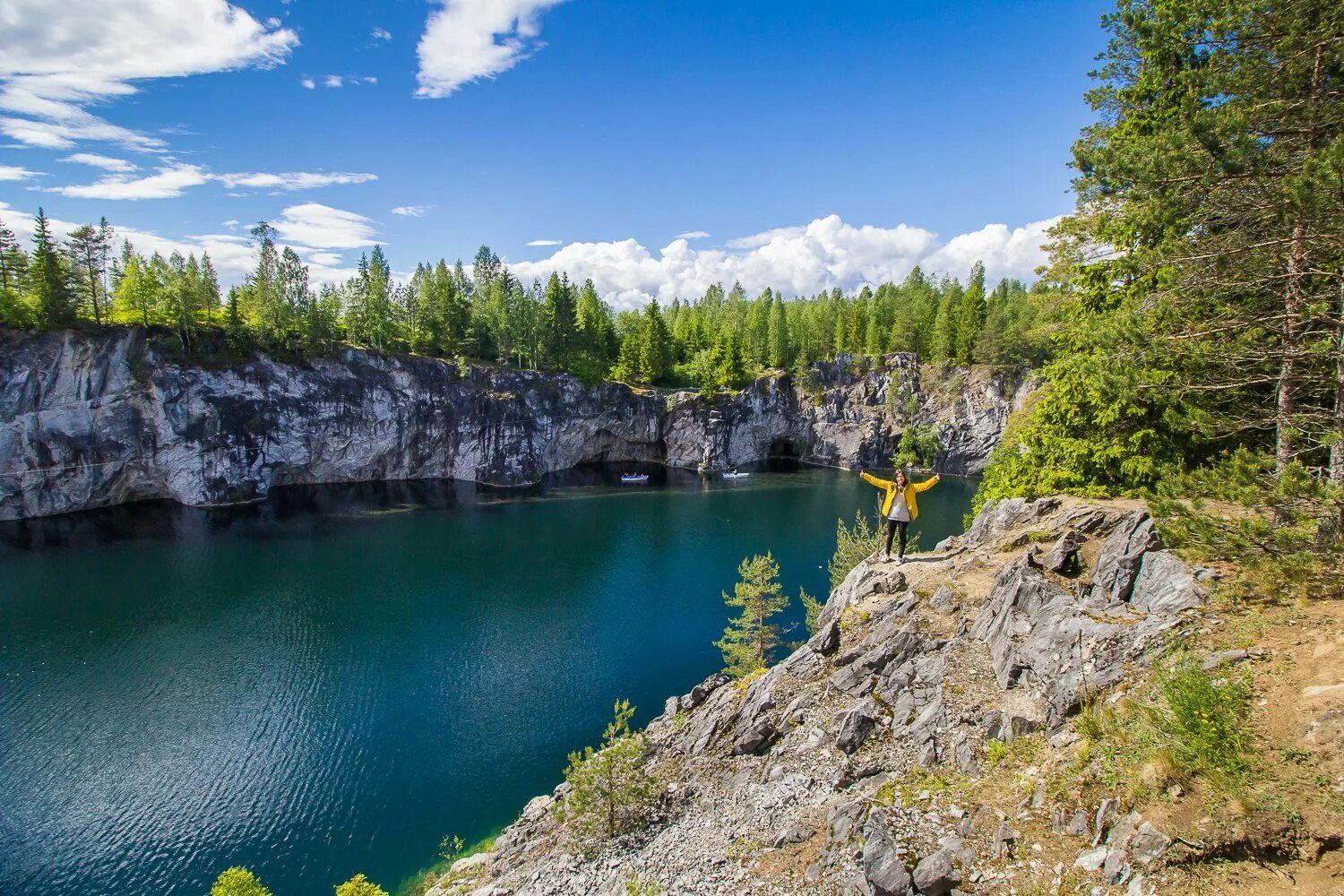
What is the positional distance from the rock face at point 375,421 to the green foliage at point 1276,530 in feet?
231

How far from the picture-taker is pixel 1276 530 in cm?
930

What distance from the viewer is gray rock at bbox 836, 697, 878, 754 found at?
12.7 meters

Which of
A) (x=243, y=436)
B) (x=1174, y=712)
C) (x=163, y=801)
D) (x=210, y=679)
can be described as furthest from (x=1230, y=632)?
(x=243, y=436)

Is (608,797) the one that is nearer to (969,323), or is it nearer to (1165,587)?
(1165,587)

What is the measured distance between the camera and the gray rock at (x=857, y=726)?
1271cm

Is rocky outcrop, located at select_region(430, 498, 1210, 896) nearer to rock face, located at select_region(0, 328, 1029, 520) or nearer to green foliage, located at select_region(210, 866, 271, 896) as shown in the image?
green foliage, located at select_region(210, 866, 271, 896)

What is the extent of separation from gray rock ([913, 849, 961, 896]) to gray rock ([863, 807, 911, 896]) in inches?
7.6

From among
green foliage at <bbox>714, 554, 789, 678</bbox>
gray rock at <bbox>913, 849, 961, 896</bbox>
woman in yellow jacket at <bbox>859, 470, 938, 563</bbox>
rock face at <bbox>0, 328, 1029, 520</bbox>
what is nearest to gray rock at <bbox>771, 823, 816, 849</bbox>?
gray rock at <bbox>913, 849, 961, 896</bbox>

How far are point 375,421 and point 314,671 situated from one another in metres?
45.1

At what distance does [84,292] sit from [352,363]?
22.6 meters

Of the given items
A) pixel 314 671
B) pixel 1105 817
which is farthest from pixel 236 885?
pixel 314 671

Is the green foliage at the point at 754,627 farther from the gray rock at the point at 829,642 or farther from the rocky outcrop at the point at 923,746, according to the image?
the gray rock at the point at 829,642

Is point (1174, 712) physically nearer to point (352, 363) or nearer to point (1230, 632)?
point (1230, 632)

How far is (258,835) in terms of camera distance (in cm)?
2077
